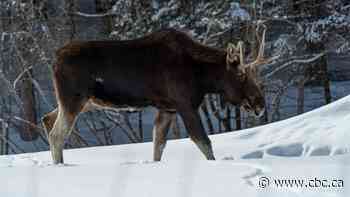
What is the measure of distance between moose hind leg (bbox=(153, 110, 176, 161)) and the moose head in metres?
0.63

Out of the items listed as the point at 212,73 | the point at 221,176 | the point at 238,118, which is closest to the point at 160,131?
the point at 212,73

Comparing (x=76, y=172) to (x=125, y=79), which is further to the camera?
(x=125, y=79)

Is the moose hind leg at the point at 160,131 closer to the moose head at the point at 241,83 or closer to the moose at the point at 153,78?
the moose at the point at 153,78

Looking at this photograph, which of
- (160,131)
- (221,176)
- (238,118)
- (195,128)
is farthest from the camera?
(238,118)

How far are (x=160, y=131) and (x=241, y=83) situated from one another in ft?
2.94

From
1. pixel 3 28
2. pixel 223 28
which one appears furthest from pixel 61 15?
pixel 223 28

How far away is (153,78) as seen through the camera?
6.86 meters

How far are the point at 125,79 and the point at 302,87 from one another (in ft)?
27.2

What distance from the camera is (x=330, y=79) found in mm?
15922

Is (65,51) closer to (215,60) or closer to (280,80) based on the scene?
(215,60)

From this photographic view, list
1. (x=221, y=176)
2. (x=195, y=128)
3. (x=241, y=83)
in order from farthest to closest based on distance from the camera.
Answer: (x=241, y=83), (x=195, y=128), (x=221, y=176)

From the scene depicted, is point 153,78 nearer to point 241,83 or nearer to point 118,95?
point 118,95

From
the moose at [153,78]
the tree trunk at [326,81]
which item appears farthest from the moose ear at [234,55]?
the tree trunk at [326,81]

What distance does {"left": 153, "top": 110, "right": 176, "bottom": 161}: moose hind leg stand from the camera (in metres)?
6.84
